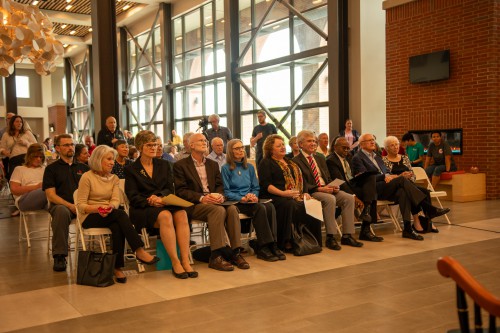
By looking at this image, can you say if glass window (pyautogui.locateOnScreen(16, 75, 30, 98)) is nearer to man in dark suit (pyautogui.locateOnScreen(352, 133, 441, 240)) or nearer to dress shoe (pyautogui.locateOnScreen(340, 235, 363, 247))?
man in dark suit (pyautogui.locateOnScreen(352, 133, 441, 240))

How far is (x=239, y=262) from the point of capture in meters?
4.89

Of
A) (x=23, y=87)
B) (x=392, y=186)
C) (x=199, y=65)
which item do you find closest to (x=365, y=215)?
(x=392, y=186)

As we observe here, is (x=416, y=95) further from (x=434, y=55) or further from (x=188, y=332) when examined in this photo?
(x=188, y=332)

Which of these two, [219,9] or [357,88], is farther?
[219,9]

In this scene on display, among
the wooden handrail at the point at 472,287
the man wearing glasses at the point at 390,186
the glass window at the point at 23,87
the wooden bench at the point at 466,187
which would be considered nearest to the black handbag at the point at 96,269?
the man wearing glasses at the point at 390,186

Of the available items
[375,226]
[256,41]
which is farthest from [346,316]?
[256,41]

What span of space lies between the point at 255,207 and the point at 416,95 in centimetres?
691

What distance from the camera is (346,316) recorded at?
346cm

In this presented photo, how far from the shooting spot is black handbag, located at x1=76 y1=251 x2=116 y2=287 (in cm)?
434

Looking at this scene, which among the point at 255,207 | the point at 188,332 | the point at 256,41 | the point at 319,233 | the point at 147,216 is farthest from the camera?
the point at 256,41

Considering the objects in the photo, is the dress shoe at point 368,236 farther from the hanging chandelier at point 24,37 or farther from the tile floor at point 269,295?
the hanging chandelier at point 24,37

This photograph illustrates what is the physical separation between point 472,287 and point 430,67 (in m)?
9.67

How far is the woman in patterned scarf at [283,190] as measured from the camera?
543 centimetres

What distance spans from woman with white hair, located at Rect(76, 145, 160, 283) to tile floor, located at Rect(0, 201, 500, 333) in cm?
21
